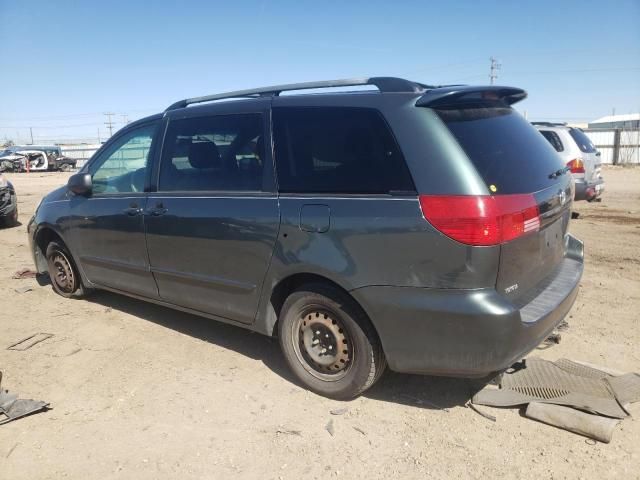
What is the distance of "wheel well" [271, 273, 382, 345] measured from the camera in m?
3.04

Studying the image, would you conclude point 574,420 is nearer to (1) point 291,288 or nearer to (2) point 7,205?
(1) point 291,288

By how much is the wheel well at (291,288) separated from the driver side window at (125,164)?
1615mm

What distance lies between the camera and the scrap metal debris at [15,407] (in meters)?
3.12

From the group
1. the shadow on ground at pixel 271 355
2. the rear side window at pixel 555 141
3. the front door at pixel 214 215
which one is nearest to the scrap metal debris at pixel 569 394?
the shadow on ground at pixel 271 355

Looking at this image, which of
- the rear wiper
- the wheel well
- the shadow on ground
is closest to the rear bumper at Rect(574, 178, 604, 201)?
the rear wiper

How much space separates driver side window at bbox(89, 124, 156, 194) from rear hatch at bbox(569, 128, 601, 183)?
27.7 ft

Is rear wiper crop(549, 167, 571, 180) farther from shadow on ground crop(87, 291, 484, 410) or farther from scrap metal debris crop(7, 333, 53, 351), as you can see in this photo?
scrap metal debris crop(7, 333, 53, 351)

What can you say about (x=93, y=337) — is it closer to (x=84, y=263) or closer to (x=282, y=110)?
(x=84, y=263)

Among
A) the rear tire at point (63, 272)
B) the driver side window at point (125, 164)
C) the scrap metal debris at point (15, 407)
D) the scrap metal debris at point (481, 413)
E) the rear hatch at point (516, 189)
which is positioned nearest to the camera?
the rear hatch at point (516, 189)

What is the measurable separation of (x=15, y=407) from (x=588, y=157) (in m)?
10.2

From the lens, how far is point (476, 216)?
2547 millimetres

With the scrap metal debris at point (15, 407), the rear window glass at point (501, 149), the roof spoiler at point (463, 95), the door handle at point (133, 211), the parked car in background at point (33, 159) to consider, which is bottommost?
the scrap metal debris at point (15, 407)

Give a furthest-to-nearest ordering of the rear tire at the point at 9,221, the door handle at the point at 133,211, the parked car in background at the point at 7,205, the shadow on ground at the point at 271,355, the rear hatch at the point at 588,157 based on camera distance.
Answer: the rear tire at the point at 9,221 → the parked car in background at the point at 7,205 → the rear hatch at the point at 588,157 → the door handle at the point at 133,211 → the shadow on ground at the point at 271,355

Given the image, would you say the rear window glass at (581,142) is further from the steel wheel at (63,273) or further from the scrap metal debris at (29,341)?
the scrap metal debris at (29,341)
